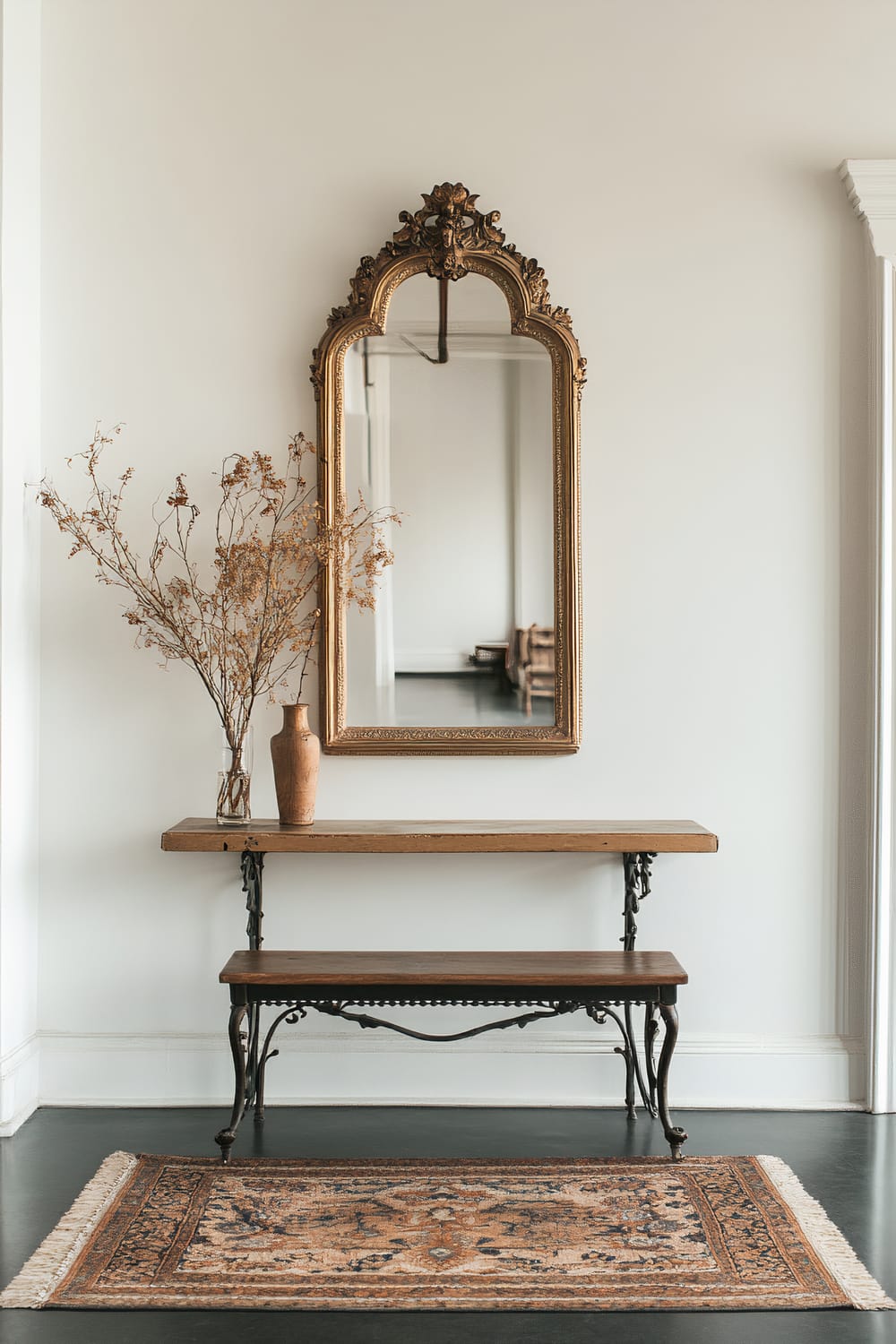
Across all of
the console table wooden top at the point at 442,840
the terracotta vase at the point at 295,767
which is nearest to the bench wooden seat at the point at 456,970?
the console table wooden top at the point at 442,840

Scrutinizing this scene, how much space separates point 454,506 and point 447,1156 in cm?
192

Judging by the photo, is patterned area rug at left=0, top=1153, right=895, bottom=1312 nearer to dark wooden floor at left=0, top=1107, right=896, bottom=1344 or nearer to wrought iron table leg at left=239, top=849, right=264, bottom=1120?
dark wooden floor at left=0, top=1107, right=896, bottom=1344

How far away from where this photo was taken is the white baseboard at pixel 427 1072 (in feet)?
11.9

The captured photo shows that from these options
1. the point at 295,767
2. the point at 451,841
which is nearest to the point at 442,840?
the point at 451,841

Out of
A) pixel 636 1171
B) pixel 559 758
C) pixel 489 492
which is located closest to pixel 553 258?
pixel 489 492

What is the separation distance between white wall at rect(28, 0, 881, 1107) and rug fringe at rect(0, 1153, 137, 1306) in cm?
65

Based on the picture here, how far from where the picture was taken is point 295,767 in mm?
3420

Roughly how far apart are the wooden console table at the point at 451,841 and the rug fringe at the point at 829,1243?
18.5 inches

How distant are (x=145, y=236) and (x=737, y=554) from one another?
7.04 ft

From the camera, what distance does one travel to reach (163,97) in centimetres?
366

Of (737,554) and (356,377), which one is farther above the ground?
(356,377)

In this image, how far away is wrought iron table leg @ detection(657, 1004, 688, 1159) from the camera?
3.12m

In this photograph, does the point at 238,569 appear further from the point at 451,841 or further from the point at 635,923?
the point at 635,923

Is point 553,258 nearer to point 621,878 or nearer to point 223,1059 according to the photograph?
point 621,878
